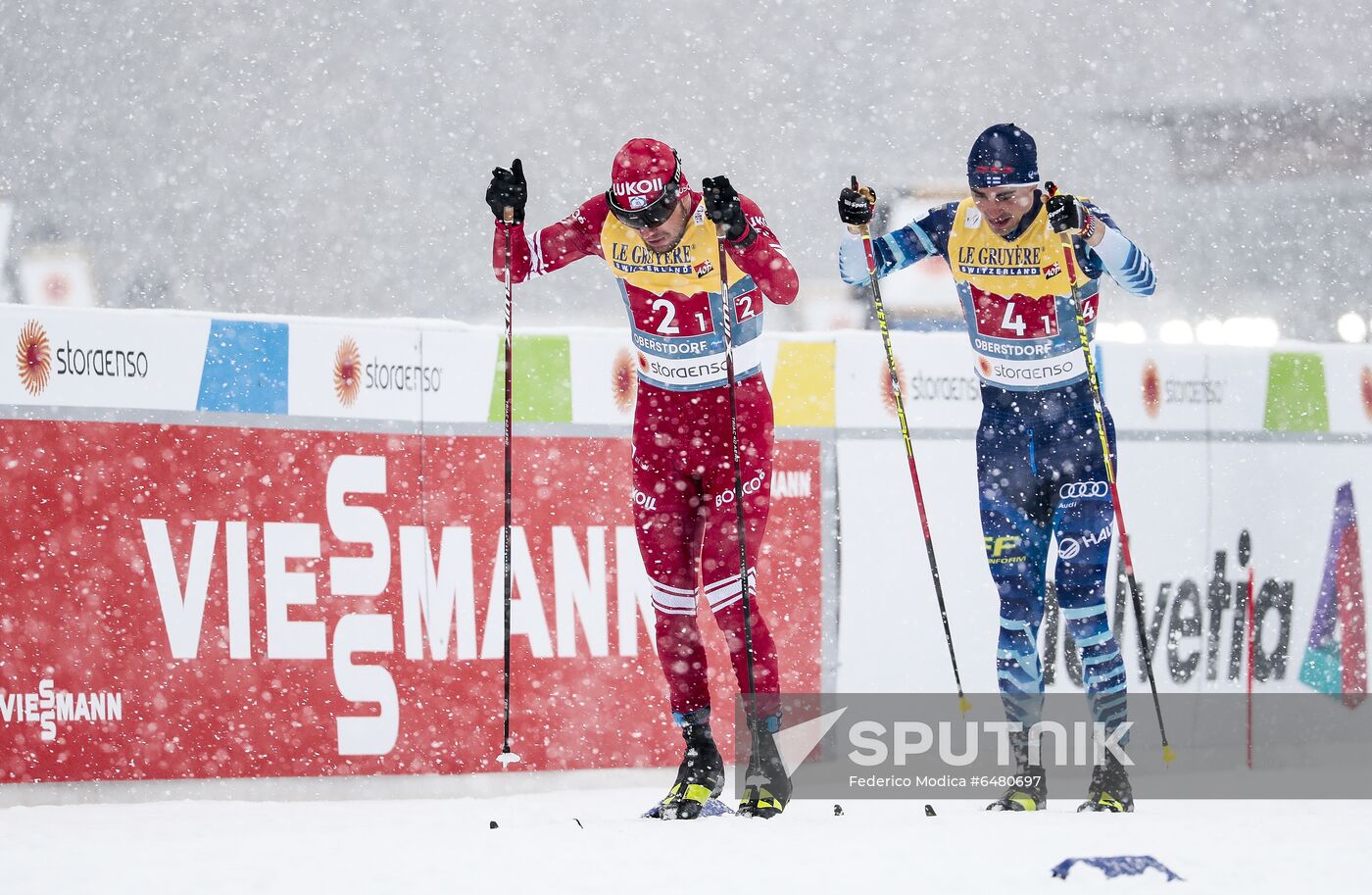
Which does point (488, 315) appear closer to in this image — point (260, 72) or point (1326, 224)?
point (260, 72)

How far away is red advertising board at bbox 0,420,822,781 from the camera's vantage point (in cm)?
568

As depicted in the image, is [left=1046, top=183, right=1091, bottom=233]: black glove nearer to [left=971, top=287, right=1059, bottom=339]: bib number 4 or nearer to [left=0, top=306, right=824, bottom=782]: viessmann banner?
[left=971, top=287, right=1059, bottom=339]: bib number 4

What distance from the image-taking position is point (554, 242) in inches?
204

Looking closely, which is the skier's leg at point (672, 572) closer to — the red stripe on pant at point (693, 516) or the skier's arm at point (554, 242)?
the red stripe on pant at point (693, 516)

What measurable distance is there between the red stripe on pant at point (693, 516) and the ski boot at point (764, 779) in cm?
18

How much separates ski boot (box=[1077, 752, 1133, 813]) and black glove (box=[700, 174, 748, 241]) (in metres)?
2.12

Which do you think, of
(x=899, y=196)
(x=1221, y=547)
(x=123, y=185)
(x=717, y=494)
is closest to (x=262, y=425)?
(x=717, y=494)

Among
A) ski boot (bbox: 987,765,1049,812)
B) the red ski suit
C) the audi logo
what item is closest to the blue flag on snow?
ski boot (bbox: 987,765,1049,812)

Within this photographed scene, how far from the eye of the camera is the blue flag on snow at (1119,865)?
3.47 meters

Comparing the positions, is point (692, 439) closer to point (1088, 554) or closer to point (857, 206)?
point (857, 206)

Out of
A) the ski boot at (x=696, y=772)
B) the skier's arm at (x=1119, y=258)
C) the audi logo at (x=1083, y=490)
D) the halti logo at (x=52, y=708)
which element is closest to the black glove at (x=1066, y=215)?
the skier's arm at (x=1119, y=258)

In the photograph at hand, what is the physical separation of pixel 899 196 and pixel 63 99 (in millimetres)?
18303

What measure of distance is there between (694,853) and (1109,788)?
1875 millimetres

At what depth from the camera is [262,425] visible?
609 cm
